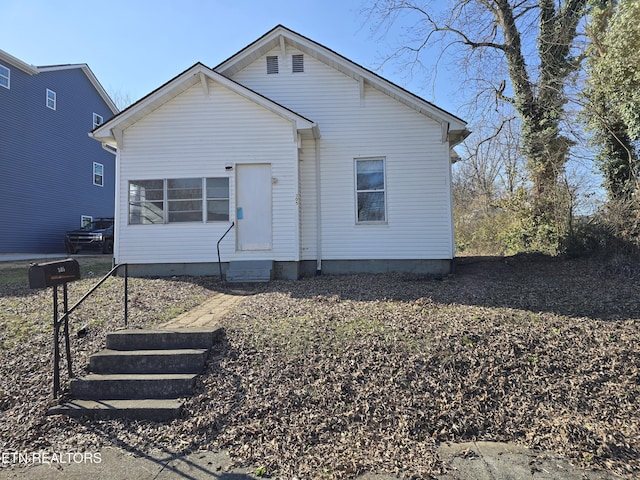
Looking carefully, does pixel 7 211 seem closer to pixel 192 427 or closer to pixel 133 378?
pixel 133 378

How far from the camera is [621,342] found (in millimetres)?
4266

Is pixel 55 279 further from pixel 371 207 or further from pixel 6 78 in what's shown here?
pixel 6 78

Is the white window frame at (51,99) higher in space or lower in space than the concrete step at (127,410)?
higher

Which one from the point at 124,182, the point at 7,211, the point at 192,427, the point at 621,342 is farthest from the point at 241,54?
the point at 7,211

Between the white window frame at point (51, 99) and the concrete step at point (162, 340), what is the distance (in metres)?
19.4

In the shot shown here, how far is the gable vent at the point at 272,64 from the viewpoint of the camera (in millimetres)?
10398

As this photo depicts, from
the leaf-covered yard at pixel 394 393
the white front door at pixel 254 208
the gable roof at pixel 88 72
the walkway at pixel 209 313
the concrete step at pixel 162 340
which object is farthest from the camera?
the gable roof at pixel 88 72

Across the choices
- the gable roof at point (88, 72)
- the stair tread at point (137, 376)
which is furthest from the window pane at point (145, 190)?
the gable roof at point (88, 72)

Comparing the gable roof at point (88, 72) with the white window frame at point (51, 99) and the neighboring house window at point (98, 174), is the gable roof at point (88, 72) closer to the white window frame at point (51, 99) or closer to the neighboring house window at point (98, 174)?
the white window frame at point (51, 99)

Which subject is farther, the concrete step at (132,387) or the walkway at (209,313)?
the walkway at (209,313)

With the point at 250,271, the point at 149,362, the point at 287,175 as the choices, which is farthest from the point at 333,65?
the point at 149,362

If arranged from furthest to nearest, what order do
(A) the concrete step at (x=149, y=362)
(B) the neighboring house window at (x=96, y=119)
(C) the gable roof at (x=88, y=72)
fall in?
(B) the neighboring house window at (x=96, y=119) < (C) the gable roof at (x=88, y=72) < (A) the concrete step at (x=149, y=362)

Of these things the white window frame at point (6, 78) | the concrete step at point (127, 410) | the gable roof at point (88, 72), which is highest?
the gable roof at point (88, 72)

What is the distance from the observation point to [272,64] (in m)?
10.4
